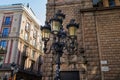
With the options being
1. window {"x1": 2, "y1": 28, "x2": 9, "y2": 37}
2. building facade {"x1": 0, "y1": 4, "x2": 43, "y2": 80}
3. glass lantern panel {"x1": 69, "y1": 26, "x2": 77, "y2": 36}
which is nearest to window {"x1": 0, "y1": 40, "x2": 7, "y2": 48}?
building facade {"x1": 0, "y1": 4, "x2": 43, "y2": 80}

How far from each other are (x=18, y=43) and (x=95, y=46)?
19.0 meters

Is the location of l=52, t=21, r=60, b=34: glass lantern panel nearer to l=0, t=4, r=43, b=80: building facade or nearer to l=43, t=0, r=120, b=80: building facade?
l=43, t=0, r=120, b=80: building facade

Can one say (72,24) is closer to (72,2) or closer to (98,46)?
(98,46)

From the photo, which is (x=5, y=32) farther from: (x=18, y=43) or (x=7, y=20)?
(x=18, y=43)

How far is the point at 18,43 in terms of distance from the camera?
27.3 m

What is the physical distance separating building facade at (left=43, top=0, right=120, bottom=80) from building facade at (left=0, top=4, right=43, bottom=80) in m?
16.0

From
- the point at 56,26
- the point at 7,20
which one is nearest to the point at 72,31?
the point at 56,26

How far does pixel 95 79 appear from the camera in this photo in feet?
33.2

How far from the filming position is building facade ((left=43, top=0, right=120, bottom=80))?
10211 millimetres

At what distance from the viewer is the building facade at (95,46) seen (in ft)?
33.5

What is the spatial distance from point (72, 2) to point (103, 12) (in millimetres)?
2596

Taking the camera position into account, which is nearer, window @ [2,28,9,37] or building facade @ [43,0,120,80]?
building facade @ [43,0,120,80]

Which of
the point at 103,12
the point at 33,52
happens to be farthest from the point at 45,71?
the point at 33,52

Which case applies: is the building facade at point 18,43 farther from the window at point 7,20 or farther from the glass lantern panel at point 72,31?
the glass lantern panel at point 72,31
